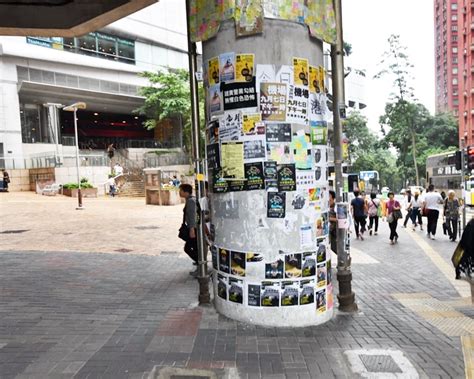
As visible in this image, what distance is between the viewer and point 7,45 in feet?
112

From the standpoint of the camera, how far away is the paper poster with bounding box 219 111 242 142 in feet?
16.6

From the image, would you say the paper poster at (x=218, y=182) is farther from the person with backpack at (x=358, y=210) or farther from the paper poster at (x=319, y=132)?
the person with backpack at (x=358, y=210)

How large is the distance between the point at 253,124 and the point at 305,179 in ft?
3.04

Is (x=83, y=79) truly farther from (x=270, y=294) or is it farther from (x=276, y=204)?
(x=270, y=294)

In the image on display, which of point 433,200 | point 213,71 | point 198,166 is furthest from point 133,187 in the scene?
point 213,71

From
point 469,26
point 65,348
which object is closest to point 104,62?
Result: point 65,348

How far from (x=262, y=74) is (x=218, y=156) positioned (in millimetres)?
1148

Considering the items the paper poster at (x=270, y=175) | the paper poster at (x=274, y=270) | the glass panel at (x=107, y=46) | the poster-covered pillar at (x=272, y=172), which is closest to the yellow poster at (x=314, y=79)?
the poster-covered pillar at (x=272, y=172)

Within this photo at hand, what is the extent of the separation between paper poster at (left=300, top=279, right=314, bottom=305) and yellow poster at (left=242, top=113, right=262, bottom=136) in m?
1.93

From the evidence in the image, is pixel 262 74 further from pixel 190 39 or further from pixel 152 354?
pixel 152 354

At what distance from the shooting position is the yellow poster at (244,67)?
4.98 meters

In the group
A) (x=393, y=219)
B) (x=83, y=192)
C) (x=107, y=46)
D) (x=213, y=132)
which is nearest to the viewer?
(x=213, y=132)

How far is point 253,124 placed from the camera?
498 centimetres

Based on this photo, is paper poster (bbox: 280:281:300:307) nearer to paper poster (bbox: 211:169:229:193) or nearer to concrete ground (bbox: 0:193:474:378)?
concrete ground (bbox: 0:193:474:378)
